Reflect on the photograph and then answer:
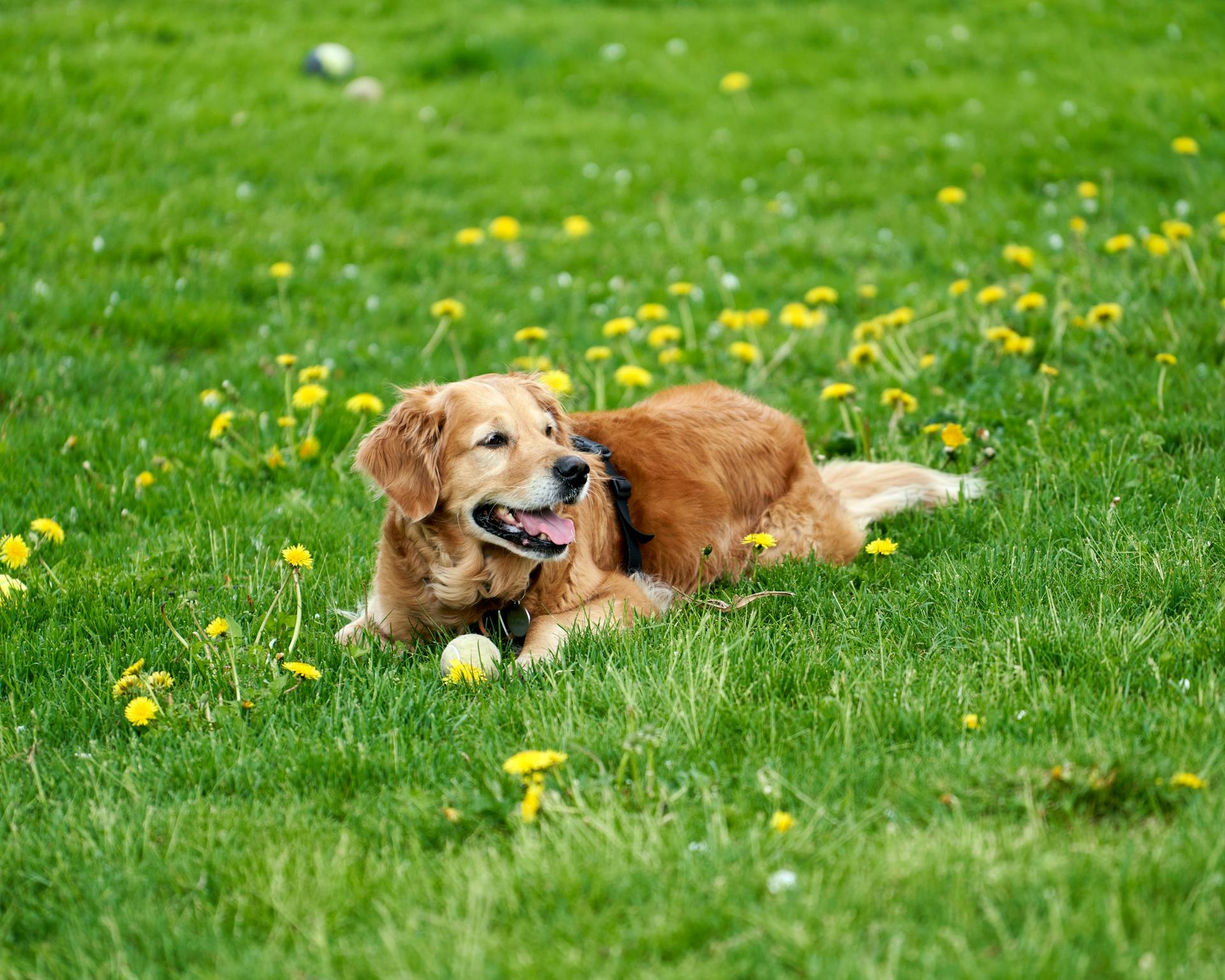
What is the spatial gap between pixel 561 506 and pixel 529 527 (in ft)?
0.47

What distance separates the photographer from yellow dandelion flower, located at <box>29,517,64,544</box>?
4.22 meters

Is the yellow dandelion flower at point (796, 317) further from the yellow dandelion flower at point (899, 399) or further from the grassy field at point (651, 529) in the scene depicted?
the yellow dandelion flower at point (899, 399)

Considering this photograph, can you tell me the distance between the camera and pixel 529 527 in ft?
12.5

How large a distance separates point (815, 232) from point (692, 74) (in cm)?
346

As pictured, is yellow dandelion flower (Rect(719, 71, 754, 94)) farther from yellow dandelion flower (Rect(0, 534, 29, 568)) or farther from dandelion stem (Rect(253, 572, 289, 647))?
yellow dandelion flower (Rect(0, 534, 29, 568))

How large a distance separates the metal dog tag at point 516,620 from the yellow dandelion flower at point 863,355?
89.7 inches

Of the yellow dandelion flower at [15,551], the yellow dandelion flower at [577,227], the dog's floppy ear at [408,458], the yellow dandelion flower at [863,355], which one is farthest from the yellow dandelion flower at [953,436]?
the yellow dandelion flower at [577,227]

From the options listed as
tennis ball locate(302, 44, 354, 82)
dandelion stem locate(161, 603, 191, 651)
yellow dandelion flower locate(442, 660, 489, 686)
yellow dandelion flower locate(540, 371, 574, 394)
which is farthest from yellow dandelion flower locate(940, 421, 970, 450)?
tennis ball locate(302, 44, 354, 82)

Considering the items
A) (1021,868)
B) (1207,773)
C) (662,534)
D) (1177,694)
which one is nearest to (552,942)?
(1021,868)

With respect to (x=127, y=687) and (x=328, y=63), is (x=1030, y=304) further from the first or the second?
(x=328, y=63)

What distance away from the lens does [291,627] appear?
12.3 ft

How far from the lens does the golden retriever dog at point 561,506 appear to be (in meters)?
3.81

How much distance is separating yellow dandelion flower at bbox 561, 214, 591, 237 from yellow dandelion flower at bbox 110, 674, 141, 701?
509 cm

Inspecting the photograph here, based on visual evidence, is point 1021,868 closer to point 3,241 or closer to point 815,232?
point 815,232
